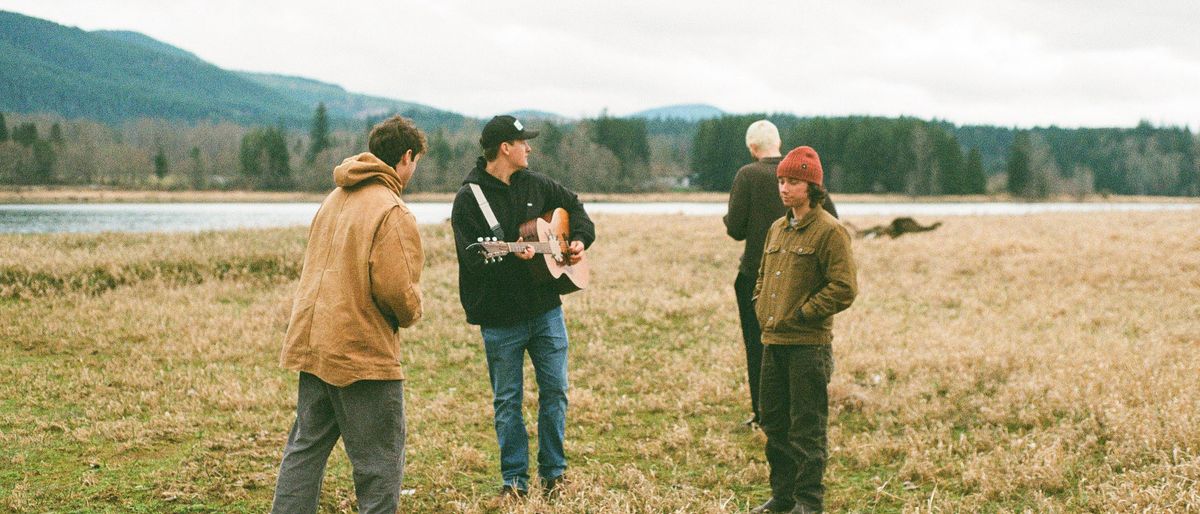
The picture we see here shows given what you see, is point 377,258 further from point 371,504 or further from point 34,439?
point 34,439

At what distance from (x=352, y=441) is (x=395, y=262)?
36.1 inches

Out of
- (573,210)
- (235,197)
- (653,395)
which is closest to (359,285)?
(573,210)

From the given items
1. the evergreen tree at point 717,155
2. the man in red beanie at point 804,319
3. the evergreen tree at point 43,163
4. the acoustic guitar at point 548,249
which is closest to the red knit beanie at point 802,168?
the man in red beanie at point 804,319

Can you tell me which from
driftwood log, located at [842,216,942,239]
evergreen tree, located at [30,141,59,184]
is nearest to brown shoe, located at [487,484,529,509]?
driftwood log, located at [842,216,942,239]

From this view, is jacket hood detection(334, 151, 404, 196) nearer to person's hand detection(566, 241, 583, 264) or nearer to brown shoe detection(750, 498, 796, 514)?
person's hand detection(566, 241, 583, 264)

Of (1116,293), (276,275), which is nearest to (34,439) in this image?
(276,275)

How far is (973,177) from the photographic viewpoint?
121 meters

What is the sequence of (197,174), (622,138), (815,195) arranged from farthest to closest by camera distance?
(622,138) → (197,174) → (815,195)

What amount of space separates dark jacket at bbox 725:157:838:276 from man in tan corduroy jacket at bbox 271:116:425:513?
3328 millimetres

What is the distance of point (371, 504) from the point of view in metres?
4.10

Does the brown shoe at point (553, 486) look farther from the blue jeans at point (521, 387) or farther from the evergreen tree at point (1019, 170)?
the evergreen tree at point (1019, 170)

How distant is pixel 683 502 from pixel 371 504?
197 centimetres

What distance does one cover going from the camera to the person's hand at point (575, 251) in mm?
5473

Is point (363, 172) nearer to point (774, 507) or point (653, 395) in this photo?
point (774, 507)
